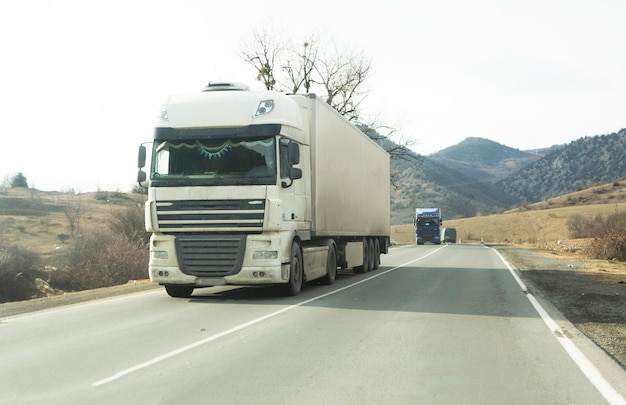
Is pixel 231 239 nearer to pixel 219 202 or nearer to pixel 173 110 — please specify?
pixel 219 202

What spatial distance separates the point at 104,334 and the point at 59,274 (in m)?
21.9

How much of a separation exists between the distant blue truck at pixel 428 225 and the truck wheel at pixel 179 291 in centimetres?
5442

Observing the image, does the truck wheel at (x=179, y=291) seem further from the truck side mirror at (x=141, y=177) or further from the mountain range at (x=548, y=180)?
the mountain range at (x=548, y=180)

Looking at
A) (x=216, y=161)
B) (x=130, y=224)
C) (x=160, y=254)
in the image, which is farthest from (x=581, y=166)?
(x=160, y=254)

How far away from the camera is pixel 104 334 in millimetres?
9484

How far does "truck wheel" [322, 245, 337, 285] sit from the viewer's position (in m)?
17.5

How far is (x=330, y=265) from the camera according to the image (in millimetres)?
17641

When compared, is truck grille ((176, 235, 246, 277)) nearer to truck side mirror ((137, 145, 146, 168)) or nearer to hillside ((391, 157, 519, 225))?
truck side mirror ((137, 145, 146, 168))

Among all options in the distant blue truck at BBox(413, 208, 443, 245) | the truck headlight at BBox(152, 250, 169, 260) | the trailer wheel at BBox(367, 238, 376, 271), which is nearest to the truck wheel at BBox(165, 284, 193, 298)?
the truck headlight at BBox(152, 250, 169, 260)

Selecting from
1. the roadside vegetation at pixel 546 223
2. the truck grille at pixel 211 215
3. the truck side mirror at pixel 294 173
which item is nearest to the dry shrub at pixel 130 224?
the truck grille at pixel 211 215

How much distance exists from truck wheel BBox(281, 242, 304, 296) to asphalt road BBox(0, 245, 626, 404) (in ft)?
2.25

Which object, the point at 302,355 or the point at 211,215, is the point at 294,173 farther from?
the point at 302,355

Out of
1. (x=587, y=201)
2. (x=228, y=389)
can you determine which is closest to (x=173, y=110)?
(x=228, y=389)

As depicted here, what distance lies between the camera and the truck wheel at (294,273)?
13.9 metres
